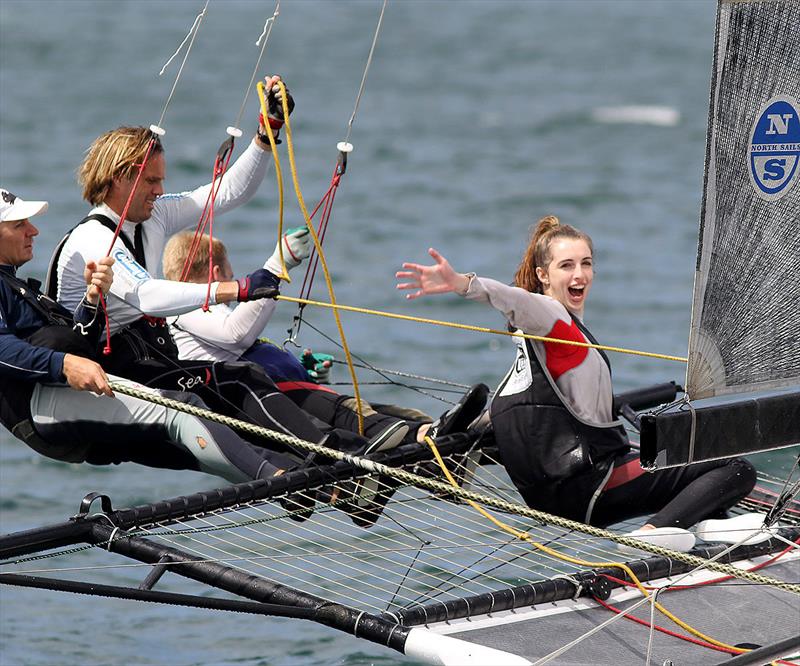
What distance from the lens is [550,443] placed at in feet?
14.5

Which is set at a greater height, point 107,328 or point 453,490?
point 107,328

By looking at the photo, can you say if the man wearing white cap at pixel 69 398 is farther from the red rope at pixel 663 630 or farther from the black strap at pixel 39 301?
the red rope at pixel 663 630

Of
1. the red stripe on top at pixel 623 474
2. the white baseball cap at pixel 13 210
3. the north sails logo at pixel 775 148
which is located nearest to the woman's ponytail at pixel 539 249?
the red stripe on top at pixel 623 474

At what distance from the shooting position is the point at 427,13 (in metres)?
36.4

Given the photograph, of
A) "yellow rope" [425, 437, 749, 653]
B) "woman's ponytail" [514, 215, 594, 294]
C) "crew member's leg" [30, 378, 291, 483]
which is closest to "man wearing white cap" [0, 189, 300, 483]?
"crew member's leg" [30, 378, 291, 483]

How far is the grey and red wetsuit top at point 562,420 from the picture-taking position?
438cm

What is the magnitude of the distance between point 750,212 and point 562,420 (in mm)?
845

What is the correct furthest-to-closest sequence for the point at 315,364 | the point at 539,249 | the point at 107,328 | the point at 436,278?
the point at 315,364 < the point at 107,328 < the point at 539,249 < the point at 436,278

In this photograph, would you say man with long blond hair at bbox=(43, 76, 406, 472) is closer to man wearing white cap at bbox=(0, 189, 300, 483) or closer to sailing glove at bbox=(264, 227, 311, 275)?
man wearing white cap at bbox=(0, 189, 300, 483)

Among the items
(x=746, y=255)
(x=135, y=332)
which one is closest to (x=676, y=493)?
(x=746, y=255)

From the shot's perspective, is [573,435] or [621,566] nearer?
[621,566]

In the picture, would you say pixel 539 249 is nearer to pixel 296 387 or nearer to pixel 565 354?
pixel 565 354

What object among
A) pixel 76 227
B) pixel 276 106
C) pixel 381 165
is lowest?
pixel 76 227

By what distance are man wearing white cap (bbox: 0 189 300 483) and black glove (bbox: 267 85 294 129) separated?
2.69 ft
